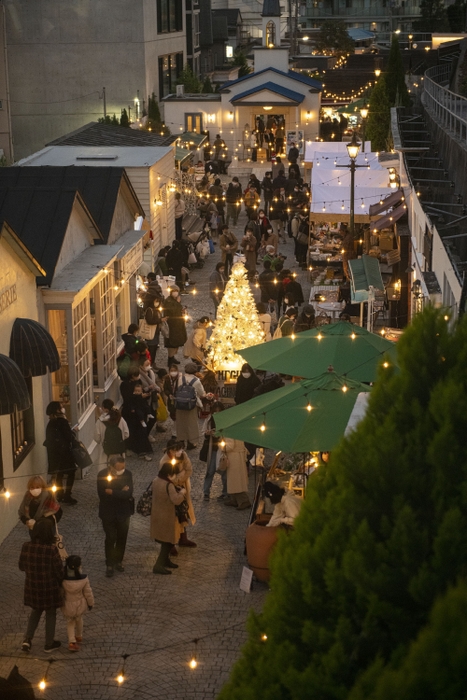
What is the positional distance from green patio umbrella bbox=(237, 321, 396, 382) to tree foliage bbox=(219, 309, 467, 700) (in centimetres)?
935

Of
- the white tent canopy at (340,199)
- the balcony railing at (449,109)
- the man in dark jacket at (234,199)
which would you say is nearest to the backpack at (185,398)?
the balcony railing at (449,109)

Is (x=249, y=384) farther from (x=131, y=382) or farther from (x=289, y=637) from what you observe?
(x=289, y=637)

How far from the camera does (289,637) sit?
3.99 m

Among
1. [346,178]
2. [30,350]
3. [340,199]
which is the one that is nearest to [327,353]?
[30,350]

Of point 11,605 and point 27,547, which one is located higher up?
point 27,547

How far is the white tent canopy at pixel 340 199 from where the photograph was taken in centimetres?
2555

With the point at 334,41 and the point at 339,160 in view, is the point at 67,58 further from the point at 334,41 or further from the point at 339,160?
the point at 334,41

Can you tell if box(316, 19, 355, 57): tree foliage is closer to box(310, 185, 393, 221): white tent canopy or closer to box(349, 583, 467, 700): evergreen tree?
box(310, 185, 393, 221): white tent canopy

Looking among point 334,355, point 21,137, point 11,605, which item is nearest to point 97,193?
point 334,355

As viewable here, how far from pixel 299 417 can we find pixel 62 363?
4.45 metres

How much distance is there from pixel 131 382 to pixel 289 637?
11083mm

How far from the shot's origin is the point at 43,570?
31.8ft

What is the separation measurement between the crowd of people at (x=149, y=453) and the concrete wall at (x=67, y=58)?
106 ft

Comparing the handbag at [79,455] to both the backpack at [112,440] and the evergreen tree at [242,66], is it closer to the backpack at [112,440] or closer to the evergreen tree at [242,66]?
the backpack at [112,440]
